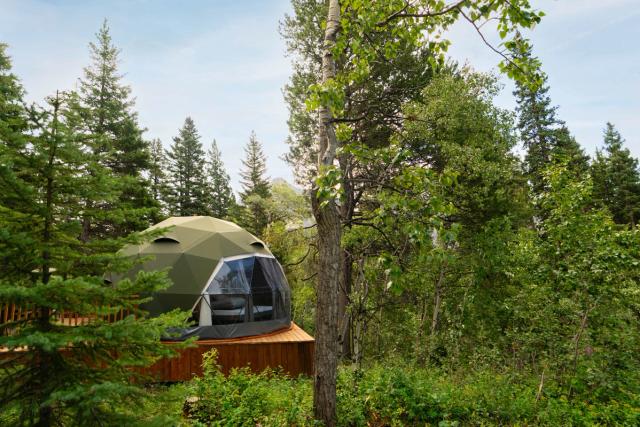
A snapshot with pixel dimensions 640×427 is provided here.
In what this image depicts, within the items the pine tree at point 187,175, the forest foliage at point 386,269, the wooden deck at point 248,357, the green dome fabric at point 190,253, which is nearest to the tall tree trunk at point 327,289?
the forest foliage at point 386,269

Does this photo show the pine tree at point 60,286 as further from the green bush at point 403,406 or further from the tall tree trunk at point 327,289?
the green bush at point 403,406

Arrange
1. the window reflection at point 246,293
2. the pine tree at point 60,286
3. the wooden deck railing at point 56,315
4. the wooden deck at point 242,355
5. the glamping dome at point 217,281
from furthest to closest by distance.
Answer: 1. the window reflection at point 246,293
2. the glamping dome at point 217,281
3. the wooden deck at point 242,355
4. the wooden deck railing at point 56,315
5. the pine tree at point 60,286

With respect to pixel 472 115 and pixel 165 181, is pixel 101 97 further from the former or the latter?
pixel 472 115

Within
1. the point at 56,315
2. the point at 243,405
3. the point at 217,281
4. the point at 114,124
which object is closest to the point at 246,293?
the point at 217,281

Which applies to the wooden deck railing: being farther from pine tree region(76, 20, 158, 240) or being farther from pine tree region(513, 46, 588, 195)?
pine tree region(513, 46, 588, 195)

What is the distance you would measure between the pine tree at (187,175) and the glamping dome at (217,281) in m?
14.7

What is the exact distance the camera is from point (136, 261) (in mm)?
3041

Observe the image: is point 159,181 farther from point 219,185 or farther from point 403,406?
point 403,406

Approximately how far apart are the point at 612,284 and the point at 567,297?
0.76 meters

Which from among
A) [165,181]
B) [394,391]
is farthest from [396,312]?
[165,181]

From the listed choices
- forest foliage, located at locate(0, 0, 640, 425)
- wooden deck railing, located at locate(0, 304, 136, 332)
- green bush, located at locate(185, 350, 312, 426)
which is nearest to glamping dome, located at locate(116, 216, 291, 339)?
forest foliage, located at locate(0, 0, 640, 425)

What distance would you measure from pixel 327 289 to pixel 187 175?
2555cm

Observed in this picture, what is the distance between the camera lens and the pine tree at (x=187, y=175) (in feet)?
81.9

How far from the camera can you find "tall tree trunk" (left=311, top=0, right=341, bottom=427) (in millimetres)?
4172
